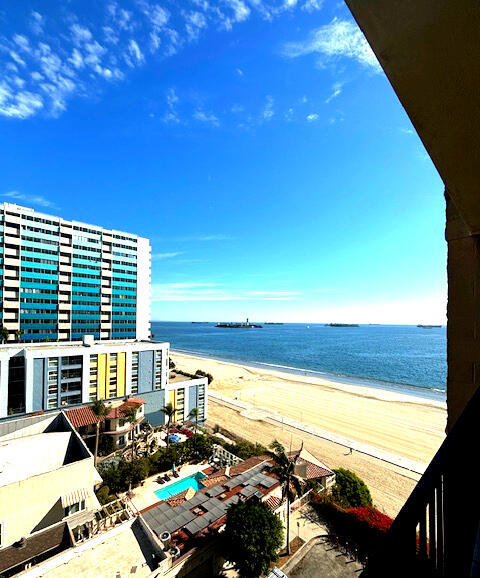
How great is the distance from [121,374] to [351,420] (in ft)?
98.8

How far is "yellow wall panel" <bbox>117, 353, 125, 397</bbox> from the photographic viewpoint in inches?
1169

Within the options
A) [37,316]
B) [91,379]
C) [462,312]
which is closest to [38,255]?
[37,316]

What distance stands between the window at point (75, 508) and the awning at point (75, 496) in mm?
267

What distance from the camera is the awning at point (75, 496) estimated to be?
13.6 metres

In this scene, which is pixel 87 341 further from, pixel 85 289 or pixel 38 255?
pixel 38 255

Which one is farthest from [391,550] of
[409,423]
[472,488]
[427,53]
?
[409,423]

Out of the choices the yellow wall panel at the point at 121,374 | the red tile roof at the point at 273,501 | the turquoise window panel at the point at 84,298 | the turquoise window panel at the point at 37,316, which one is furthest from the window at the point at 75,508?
the turquoise window panel at the point at 84,298

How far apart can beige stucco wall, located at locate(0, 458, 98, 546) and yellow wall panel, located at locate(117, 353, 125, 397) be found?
16.0 m

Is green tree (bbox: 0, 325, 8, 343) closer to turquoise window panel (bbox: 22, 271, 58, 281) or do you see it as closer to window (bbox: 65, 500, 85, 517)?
turquoise window panel (bbox: 22, 271, 58, 281)

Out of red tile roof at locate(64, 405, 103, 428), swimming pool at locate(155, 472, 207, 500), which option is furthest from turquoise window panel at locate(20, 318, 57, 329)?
swimming pool at locate(155, 472, 207, 500)

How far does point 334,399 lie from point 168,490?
36.3m

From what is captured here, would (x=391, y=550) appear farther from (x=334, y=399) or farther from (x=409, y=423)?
(x=334, y=399)

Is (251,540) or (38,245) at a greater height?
(38,245)

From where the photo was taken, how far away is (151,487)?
2042 centimetres
